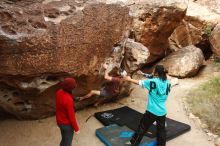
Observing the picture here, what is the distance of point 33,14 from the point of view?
201 inches

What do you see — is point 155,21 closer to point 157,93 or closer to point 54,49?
point 54,49

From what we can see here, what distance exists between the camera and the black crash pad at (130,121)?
544 cm

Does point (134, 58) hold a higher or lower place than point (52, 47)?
lower

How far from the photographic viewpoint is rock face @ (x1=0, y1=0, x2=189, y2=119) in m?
4.84

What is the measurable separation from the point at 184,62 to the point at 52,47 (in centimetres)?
520

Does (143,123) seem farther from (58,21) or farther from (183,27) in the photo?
(183,27)

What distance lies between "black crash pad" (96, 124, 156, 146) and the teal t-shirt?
0.76m

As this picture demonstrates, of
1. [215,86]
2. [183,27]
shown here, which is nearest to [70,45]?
[215,86]

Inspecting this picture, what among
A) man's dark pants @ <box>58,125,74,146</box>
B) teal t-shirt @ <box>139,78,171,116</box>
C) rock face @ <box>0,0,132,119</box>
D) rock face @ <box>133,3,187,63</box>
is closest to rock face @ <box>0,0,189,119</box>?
rock face @ <box>0,0,132,119</box>

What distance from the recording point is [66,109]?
3.92m

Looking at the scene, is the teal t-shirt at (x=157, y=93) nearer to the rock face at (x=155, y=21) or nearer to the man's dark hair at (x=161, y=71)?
the man's dark hair at (x=161, y=71)

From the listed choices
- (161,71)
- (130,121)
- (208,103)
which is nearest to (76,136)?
(130,121)

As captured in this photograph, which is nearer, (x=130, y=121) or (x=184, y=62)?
(x=130, y=121)

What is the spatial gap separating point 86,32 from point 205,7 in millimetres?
7741
